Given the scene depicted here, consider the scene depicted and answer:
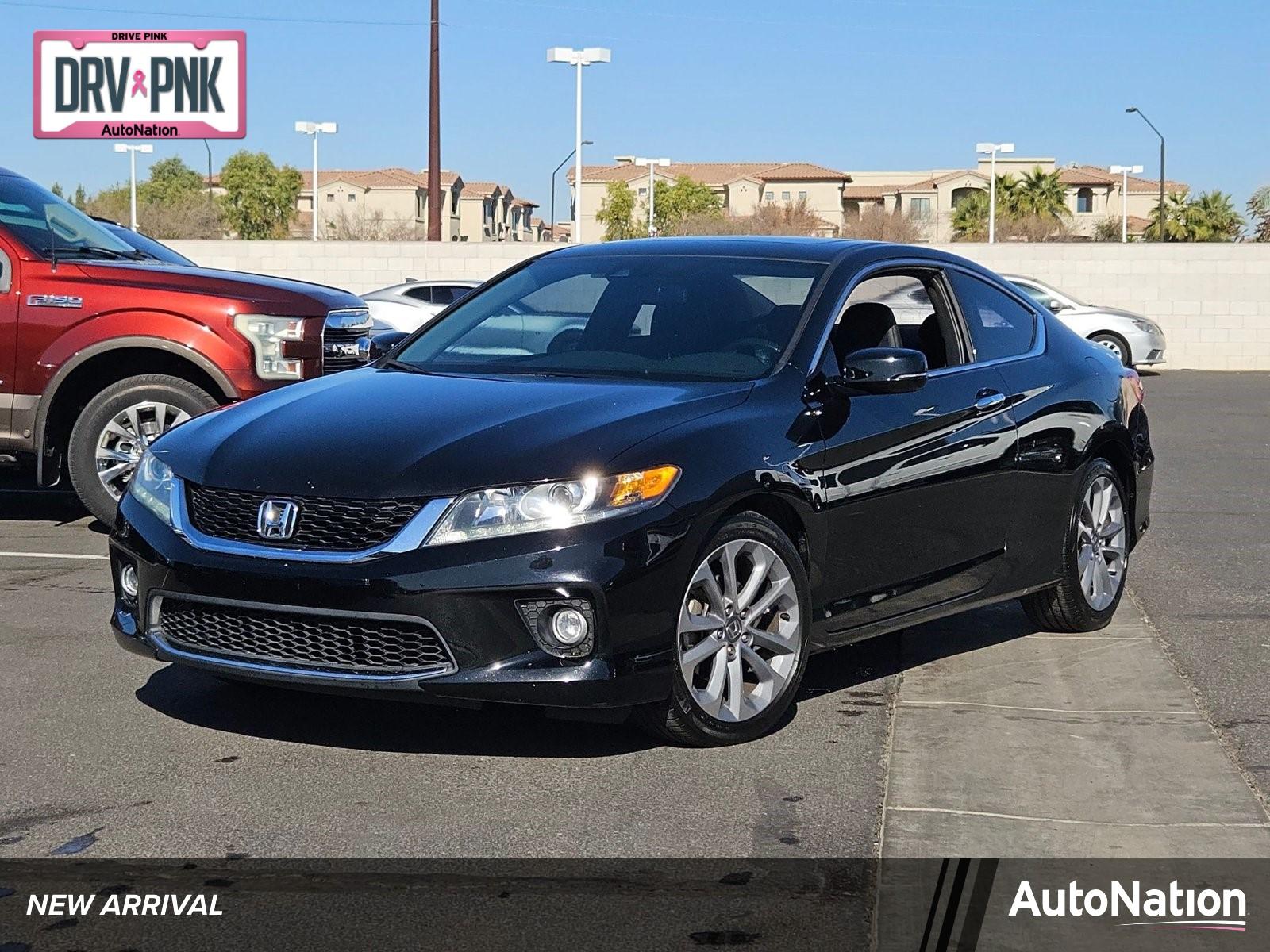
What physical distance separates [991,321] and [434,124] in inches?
1352

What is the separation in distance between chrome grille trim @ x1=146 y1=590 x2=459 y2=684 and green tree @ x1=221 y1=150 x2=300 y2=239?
9883cm

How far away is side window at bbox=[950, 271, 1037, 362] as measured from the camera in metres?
6.60

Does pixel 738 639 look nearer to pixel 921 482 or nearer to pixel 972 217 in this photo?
pixel 921 482

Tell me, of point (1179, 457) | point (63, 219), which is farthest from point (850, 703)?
point (1179, 457)

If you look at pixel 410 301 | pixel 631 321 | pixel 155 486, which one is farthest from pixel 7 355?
pixel 410 301

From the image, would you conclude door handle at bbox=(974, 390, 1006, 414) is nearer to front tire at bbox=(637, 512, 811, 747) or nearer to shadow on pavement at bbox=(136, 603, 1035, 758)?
shadow on pavement at bbox=(136, 603, 1035, 758)

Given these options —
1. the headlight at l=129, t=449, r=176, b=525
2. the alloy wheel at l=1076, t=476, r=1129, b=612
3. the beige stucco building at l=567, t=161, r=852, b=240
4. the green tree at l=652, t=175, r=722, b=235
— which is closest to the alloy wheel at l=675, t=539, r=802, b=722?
the headlight at l=129, t=449, r=176, b=525

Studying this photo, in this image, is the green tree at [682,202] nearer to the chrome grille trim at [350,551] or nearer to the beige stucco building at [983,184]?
the beige stucco building at [983,184]

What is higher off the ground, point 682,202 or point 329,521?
point 682,202

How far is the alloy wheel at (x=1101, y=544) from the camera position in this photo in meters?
6.98

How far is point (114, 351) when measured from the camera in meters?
9.29

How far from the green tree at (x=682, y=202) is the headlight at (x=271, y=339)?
10273cm

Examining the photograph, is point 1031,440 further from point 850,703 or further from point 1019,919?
point 1019,919

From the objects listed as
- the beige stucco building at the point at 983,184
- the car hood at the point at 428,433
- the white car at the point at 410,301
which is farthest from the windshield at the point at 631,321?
the beige stucco building at the point at 983,184
